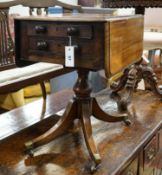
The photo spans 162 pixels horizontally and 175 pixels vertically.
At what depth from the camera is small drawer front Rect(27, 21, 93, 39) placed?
914 millimetres

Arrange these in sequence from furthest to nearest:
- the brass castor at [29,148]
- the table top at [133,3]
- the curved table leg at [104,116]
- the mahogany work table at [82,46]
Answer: the table top at [133,3] → the curved table leg at [104,116] → the brass castor at [29,148] → the mahogany work table at [82,46]

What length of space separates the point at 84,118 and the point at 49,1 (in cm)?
109

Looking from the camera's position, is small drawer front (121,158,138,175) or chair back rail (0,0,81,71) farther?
chair back rail (0,0,81,71)

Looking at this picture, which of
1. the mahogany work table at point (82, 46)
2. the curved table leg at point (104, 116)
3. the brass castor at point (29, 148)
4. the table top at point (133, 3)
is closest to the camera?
the mahogany work table at point (82, 46)

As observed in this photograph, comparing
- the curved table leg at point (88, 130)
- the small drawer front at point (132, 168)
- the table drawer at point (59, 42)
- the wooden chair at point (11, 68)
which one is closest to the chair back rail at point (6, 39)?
the wooden chair at point (11, 68)

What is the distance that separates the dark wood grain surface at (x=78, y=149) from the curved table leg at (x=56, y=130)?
1.5 inches

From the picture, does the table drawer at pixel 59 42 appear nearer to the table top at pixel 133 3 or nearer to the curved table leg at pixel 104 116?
the curved table leg at pixel 104 116

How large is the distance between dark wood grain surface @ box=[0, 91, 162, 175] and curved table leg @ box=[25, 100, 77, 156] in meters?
0.04

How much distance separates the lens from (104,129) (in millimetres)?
1268

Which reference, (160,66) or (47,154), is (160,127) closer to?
(47,154)

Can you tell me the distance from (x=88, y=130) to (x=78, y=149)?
0.30 ft

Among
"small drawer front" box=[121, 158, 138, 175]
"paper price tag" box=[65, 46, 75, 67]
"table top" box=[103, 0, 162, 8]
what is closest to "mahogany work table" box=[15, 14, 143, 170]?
"paper price tag" box=[65, 46, 75, 67]

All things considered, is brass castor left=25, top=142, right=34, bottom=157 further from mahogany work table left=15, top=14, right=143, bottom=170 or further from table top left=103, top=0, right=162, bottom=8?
table top left=103, top=0, right=162, bottom=8

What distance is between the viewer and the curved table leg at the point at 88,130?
3.22ft
